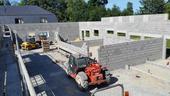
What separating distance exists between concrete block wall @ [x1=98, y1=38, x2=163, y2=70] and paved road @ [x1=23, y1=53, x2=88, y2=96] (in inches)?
120

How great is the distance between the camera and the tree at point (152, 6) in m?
53.6

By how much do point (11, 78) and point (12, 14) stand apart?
31.2 meters

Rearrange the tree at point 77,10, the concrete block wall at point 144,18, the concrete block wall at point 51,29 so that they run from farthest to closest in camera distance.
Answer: the tree at point 77,10, the concrete block wall at point 51,29, the concrete block wall at point 144,18

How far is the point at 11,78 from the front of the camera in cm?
1335

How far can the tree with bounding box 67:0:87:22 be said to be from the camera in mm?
48531

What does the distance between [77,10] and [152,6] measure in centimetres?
2121

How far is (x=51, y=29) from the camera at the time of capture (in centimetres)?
3069

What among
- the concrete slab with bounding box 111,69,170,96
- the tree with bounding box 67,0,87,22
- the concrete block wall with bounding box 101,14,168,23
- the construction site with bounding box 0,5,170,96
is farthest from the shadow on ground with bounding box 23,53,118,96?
the tree with bounding box 67,0,87,22

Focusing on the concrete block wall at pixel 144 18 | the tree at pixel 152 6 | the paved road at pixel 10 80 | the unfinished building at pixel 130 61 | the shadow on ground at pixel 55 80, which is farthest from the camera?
the tree at pixel 152 6

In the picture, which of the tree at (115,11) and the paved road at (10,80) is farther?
the tree at (115,11)

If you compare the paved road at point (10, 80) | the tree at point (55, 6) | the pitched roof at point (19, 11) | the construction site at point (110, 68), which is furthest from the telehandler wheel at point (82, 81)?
the tree at point (55, 6)

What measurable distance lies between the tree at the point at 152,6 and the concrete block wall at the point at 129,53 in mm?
40577

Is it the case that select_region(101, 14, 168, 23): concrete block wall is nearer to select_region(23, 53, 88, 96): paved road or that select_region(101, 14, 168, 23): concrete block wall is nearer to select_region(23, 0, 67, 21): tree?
select_region(23, 53, 88, 96): paved road

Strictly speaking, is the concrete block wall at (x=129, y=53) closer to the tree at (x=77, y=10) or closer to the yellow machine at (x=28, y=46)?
the yellow machine at (x=28, y=46)
